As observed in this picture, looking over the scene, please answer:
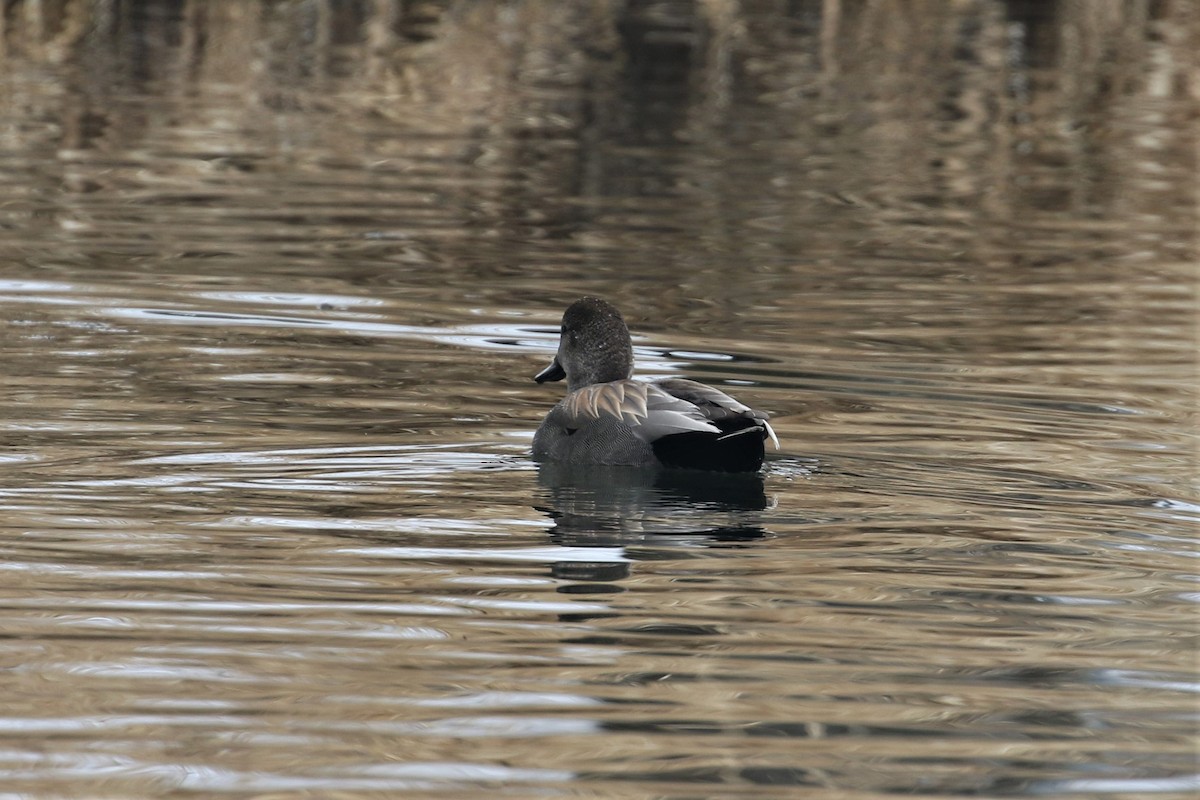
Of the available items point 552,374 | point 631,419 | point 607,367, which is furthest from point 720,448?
point 552,374

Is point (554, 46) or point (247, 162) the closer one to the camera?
point (247, 162)

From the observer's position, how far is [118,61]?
24.2 m

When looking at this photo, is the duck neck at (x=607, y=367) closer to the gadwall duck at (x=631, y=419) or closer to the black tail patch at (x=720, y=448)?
the gadwall duck at (x=631, y=419)

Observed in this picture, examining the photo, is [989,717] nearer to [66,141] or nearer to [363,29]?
[66,141]

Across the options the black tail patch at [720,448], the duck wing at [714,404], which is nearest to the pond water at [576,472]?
the black tail patch at [720,448]

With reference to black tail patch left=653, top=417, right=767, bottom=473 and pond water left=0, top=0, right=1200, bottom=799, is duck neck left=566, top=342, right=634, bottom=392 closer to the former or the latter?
pond water left=0, top=0, right=1200, bottom=799

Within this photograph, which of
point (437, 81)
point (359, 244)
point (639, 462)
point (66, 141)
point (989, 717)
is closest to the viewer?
point (989, 717)

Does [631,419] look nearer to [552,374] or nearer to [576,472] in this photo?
[576,472]

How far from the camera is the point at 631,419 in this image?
295 inches

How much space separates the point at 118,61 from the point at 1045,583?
780 inches

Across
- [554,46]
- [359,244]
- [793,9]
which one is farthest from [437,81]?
[793,9]

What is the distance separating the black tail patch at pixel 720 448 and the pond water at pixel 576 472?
0.11 m

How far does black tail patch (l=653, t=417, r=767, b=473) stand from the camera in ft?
23.3

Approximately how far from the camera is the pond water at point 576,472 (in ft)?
15.4
